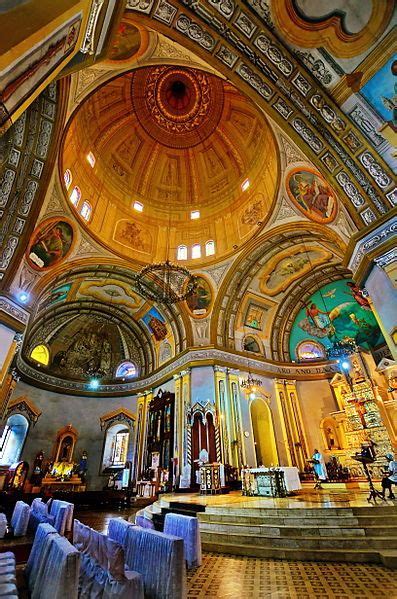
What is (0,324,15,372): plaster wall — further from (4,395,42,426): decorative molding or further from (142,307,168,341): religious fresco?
(142,307,168,341): religious fresco

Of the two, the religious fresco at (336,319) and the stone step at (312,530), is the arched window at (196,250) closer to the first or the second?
the religious fresco at (336,319)

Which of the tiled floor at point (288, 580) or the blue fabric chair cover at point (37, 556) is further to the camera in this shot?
the tiled floor at point (288, 580)

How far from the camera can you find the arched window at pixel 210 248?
679 inches

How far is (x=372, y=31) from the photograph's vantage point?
24.2 ft

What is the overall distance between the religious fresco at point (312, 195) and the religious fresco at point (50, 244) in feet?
34.5

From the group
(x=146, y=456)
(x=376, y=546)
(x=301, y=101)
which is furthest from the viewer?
(x=146, y=456)

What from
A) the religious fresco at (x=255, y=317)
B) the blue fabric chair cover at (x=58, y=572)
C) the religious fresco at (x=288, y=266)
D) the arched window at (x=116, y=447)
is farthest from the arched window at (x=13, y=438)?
the blue fabric chair cover at (x=58, y=572)

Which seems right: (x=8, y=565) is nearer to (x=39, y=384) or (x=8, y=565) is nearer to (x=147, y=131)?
(x=39, y=384)

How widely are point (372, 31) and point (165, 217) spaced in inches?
497

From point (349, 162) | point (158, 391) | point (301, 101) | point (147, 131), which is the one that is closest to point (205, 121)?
point (147, 131)

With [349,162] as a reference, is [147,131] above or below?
above

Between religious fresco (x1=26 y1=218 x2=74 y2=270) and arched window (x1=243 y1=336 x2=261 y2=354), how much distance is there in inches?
444

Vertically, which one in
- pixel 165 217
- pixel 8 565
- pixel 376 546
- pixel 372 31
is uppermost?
pixel 165 217

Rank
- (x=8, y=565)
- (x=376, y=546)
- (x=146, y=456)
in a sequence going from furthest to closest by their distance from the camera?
(x=146, y=456) < (x=376, y=546) < (x=8, y=565)
